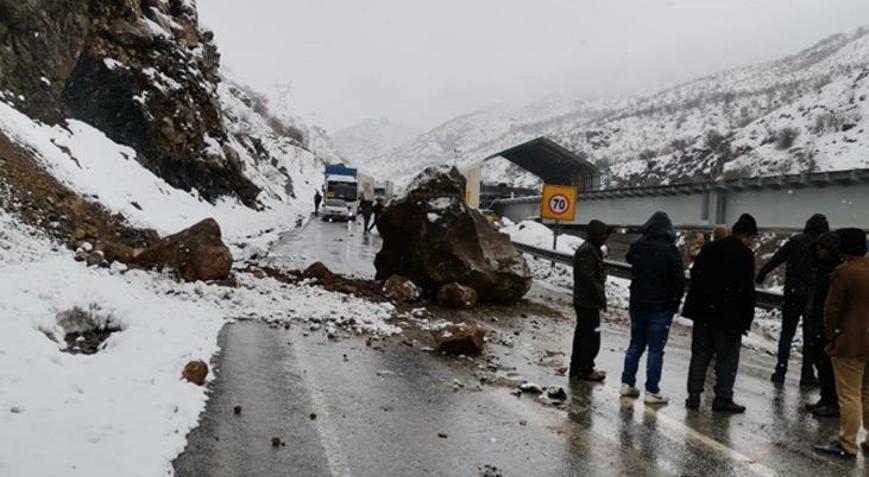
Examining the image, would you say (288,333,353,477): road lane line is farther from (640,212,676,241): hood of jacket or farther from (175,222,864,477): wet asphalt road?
(640,212,676,241): hood of jacket

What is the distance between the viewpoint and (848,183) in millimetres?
23719

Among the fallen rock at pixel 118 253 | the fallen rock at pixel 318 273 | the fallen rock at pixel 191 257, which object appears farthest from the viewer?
the fallen rock at pixel 318 273

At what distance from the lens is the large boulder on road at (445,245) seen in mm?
13555

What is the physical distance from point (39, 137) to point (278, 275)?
8271mm

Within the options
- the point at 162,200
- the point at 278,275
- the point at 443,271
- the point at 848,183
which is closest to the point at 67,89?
the point at 162,200

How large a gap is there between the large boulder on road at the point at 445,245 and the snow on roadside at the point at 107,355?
243 centimetres

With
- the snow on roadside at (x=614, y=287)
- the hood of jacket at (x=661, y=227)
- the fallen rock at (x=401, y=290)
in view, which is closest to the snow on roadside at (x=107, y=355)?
the fallen rock at (x=401, y=290)

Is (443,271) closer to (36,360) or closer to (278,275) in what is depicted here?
(278,275)

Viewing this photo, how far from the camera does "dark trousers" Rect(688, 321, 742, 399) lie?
265 inches

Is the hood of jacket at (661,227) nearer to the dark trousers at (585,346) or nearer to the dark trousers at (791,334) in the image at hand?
the dark trousers at (585,346)

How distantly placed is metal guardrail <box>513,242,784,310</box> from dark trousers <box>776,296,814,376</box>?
2.89 m

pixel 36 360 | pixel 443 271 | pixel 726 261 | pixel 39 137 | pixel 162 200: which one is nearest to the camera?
pixel 36 360

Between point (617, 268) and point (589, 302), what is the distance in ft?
36.4

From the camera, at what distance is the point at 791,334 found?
8.44 metres
